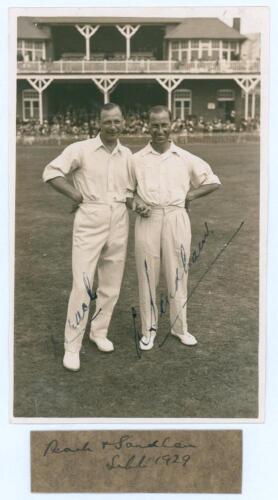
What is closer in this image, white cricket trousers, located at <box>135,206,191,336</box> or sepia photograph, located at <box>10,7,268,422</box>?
sepia photograph, located at <box>10,7,268,422</box>

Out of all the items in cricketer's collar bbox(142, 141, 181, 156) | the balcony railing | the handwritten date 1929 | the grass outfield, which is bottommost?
the handwritten date 1929

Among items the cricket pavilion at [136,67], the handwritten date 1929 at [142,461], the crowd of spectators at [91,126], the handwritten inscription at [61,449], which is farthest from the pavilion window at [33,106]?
the handwritten date 1929 at [142,461]

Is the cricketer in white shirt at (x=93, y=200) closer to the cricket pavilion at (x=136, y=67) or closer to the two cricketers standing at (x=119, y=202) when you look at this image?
the two cricketers standing at (x=119, y=202)

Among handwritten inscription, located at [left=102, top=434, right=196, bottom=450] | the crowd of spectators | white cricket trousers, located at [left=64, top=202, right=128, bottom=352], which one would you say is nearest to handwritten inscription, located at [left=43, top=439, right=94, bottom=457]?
handwritten inscription, located at [left=102, top=434, right=196, bottom=450]

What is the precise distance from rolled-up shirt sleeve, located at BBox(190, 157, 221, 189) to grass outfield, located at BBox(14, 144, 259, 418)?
1.56m

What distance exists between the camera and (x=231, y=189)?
12.0 m

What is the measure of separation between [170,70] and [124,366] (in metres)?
23.6

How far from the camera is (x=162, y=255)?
16.1 feet

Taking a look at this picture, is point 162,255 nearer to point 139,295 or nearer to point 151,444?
point 139,295

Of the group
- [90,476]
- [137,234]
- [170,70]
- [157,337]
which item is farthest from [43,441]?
[170,70]

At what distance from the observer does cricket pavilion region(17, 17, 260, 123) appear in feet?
84.8

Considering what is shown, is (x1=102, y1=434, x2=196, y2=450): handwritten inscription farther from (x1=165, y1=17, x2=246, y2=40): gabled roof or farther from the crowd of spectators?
(x1=165, y1=17, x2=246, y2=40): gabled roof

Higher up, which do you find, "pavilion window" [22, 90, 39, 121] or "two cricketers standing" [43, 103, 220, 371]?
"pavilion window" [22, 90, 39, 121]

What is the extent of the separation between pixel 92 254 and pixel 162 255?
658mm
